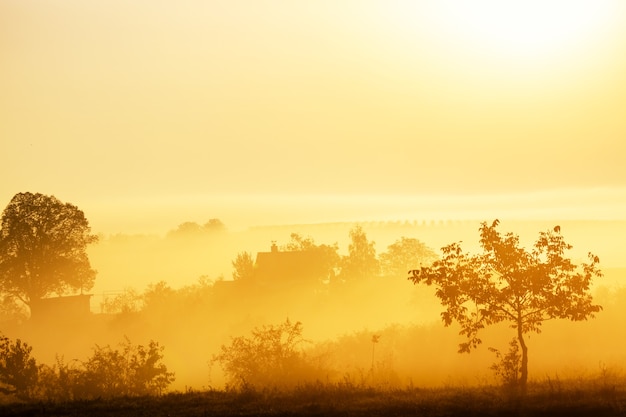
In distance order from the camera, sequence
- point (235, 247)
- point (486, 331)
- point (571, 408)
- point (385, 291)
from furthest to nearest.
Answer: point (235, 247) < point (385, 291) < point (486, 331) < point (571, 408)

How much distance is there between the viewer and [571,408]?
83.1 feet

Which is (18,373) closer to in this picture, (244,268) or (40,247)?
(40,247)

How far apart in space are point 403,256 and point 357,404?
3330 inches

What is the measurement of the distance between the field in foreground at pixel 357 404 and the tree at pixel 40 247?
46.5 m

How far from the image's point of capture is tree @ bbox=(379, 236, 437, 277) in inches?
4311

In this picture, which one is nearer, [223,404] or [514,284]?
[223,404]

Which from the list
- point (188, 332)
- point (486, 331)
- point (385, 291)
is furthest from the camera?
point (385, 291)

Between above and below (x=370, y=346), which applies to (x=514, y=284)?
above

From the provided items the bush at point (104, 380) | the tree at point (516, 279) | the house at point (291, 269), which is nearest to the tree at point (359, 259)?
the house at point (291, 269)

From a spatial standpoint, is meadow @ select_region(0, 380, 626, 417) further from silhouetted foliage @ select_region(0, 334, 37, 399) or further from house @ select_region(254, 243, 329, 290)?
house @ select_region(254, 243, 329, 290)

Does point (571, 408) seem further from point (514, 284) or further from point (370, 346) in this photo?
point (370, 346)

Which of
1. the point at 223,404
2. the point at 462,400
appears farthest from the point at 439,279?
the point at 223,404

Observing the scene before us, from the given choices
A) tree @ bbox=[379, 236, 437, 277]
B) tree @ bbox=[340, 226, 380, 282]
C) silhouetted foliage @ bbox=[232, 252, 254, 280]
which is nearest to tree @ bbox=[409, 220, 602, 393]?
silhouetted foliage @ bbox=[232, 252, 254, 280]

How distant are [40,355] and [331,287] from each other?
4226cm
